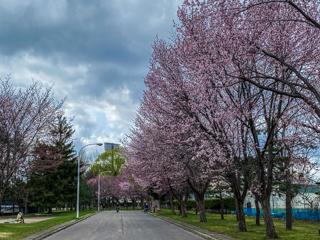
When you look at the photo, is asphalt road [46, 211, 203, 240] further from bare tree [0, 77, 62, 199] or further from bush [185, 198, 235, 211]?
bush [185, 198, 235, 211]

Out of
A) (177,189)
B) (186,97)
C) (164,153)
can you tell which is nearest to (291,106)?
(186,97)

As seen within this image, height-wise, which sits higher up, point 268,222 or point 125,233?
point 268,222

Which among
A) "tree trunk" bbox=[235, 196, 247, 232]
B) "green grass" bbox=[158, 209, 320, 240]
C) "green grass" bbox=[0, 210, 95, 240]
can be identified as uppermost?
"tree trunk" bbox=[235, 196, 247, 232]

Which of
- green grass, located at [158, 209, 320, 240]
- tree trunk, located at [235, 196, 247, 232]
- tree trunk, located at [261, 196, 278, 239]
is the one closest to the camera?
tree trunk, located at [261, 196, 278, 239]

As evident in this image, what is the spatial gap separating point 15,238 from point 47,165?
12992 millimetres

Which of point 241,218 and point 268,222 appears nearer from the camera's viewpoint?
point 268,222

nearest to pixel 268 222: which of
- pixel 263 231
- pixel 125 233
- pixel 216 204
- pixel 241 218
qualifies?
pixel 263 231

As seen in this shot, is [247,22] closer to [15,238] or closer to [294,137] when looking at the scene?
[294,137]

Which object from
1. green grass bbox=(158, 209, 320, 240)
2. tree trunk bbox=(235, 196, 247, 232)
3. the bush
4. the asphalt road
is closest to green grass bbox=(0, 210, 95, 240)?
the asphalt road

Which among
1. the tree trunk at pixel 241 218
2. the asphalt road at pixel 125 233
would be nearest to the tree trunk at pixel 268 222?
the asphalt road at pixel 125 233

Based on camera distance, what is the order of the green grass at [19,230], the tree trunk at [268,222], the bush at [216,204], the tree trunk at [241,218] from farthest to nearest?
the bush at [216,204] < the tree trunk at [241,218] < the green grass at [19,230] < the tree trunk at [268,222]

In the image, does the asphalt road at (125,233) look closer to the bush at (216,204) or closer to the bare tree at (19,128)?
the bare tree at (19,128)

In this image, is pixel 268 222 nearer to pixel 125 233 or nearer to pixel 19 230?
pixel 125 233

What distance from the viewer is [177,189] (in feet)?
177
